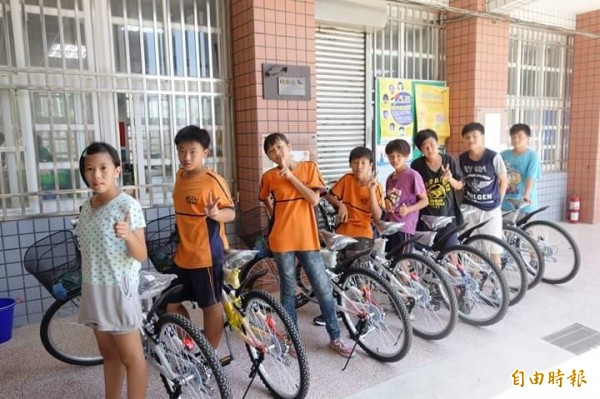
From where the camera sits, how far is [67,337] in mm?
3318

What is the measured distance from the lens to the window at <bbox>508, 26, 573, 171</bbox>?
656 cm

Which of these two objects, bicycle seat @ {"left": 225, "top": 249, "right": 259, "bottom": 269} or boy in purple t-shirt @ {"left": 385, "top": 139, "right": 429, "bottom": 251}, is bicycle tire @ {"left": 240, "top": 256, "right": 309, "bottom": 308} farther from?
boy in purple t-shirt @ {"left": 385, "top": 139, "right": 429, "bottom": 251}

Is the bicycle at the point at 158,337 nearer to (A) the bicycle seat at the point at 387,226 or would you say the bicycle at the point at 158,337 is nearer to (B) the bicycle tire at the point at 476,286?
(A) the bicycle seat at the point at 387,226

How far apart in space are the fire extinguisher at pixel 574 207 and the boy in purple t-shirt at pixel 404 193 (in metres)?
5.14

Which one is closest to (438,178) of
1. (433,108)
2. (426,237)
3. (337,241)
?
(426,237)

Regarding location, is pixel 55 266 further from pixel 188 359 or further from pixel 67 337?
pixel 188 359

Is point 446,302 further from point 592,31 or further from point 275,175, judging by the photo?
point 592,31

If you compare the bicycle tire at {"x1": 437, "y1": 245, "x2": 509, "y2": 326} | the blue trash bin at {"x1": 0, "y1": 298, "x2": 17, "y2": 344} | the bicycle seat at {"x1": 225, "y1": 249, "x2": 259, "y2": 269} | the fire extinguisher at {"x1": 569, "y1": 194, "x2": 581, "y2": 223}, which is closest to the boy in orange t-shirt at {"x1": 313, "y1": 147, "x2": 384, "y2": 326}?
the bicycle tire at {"x1": 437, "y1": 245, "x2": 509, "y2": 326}

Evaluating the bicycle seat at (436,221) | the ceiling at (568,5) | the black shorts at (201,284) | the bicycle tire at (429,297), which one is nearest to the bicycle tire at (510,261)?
the bicycle seat at (436,221)

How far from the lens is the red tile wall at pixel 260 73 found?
3947 mm

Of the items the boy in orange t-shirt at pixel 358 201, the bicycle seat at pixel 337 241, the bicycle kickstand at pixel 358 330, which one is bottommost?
the bicycle kickstand at pixel 358 330

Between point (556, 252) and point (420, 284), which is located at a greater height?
point (420, 284)

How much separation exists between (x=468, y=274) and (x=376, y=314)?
0.93 meters

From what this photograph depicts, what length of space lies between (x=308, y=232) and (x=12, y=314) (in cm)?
232
